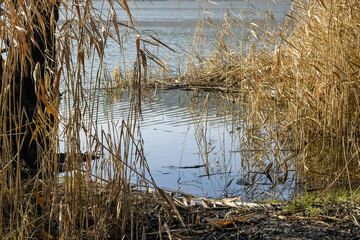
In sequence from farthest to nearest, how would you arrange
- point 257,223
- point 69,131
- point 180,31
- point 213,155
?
point 180,31
point 213,155
point 257,223
point 69,131

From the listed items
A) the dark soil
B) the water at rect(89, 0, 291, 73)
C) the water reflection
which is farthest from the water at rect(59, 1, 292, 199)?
the dark soil

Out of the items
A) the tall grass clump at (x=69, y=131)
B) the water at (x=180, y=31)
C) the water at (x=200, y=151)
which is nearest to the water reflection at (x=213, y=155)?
the water at (x=200, y=151)

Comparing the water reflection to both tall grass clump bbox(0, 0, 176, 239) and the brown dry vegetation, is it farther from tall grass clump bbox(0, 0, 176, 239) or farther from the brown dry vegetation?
tall grass clump bbox(0, 0, 176, 239)

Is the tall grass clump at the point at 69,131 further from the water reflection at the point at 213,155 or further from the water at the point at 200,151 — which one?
the water reflection at the point at 213,155

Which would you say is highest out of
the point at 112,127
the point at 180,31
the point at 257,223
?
the point at 180,31

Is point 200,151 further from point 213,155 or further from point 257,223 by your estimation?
point 257,223

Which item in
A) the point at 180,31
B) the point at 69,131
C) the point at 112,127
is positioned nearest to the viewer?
the point at 69,131

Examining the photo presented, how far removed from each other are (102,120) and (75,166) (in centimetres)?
246

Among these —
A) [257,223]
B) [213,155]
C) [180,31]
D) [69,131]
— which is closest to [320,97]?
[213,155]

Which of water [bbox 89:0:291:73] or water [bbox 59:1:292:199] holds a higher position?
water [bbox 89:0:291:73]

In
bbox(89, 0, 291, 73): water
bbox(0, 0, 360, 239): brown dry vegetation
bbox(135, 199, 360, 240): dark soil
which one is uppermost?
bbox(89, 0, 291, 73): water

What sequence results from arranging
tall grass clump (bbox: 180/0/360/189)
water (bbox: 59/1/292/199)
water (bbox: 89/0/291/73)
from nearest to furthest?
water (bbox: 59/1/292/199)
tall grass clump (bbox: 180/0/360/189)
water (bbox: 89/0/291/73)

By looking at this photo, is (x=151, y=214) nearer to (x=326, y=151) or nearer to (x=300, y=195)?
(x=300, y=195)

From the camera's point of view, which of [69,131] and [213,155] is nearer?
[69,131]
